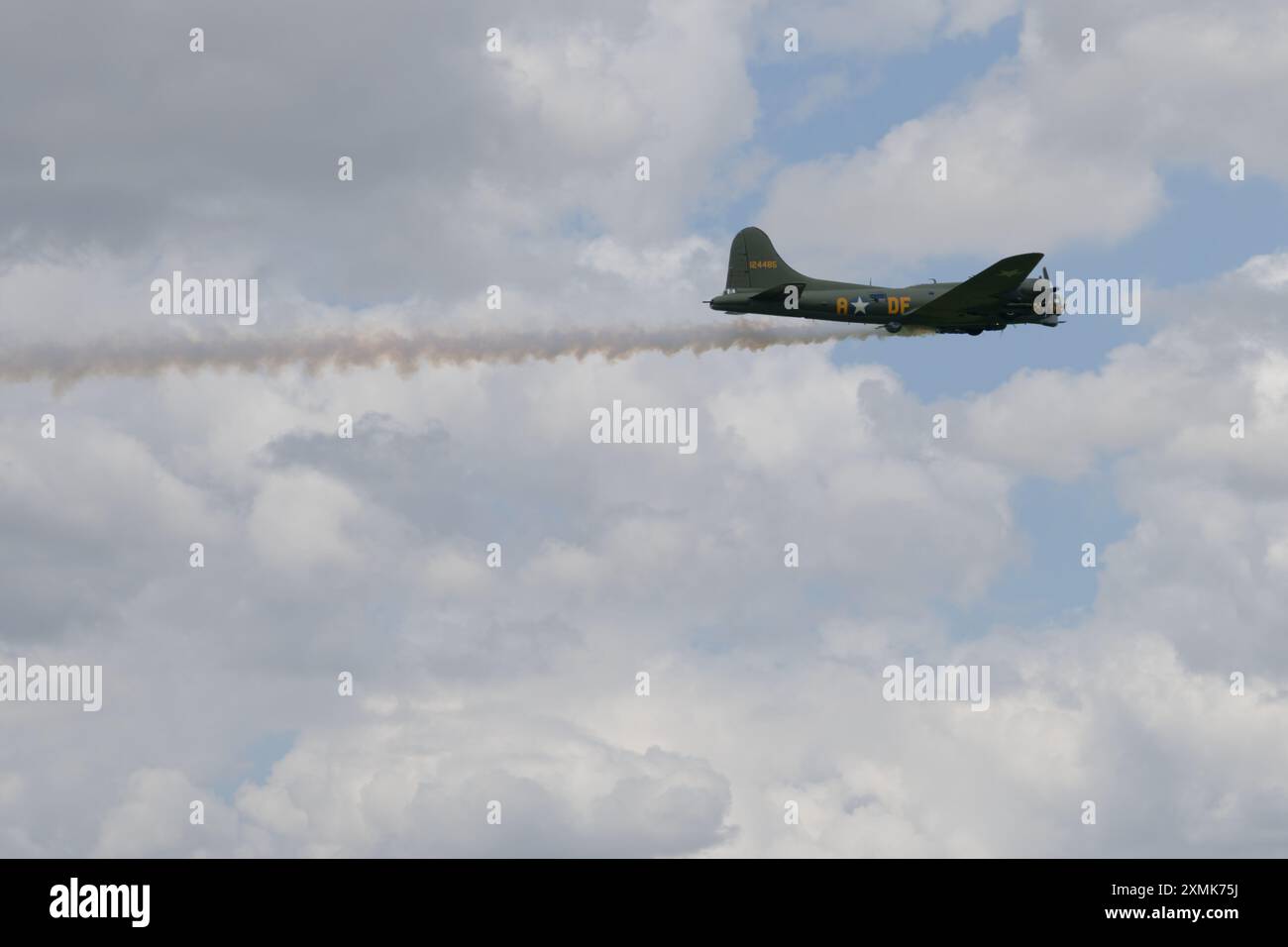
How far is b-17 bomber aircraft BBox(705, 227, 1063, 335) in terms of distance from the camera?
102 meters

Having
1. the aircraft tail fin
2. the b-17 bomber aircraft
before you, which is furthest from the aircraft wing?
the aircraft tail fin

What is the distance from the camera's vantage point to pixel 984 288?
104 metres

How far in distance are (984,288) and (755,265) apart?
12752mm

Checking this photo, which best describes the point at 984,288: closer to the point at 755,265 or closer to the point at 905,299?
the point at 905,299

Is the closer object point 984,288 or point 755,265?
point 984,288

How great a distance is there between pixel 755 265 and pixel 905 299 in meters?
8.64

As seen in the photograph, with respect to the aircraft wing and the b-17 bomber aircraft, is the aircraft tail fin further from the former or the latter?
the aircraft wing

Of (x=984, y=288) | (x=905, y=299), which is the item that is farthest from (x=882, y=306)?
(x=984, y=288)

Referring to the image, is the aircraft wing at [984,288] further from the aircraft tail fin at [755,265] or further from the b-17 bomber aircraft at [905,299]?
the aircraft tail fin at [755,265]

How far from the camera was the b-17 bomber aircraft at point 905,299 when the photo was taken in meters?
102

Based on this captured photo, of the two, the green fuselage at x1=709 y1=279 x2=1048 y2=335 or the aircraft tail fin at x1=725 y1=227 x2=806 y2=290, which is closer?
the green fuselage at x1=709 y1=279 x2=1048 y2=335
